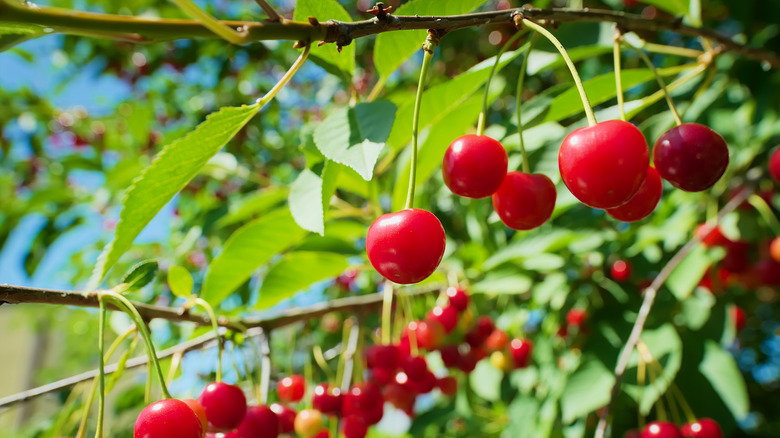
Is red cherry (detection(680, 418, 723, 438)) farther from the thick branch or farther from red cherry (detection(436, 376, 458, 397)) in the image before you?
red cherry (detection(436, 376, 458, 397))

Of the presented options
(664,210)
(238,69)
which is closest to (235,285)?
(664,210)

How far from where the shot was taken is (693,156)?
0.88m

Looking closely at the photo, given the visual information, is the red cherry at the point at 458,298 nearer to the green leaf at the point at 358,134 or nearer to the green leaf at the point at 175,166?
the green leaf at the point at 358,134

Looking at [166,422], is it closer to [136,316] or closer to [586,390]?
[136,316]

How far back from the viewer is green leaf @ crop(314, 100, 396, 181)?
0.78 m

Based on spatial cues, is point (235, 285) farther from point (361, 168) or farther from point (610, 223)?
point (610, 223)

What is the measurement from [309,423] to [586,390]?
0.80 metres

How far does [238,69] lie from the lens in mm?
3957

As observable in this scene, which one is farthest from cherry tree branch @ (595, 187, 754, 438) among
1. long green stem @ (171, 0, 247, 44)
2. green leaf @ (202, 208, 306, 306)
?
long green stem @ (171, 0, 247, 44)

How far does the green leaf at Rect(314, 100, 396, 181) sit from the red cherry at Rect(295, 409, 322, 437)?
0.98m

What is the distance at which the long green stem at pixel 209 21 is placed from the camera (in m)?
0.54

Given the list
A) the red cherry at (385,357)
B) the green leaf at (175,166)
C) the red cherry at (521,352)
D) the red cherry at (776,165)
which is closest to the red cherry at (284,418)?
the red cherry at (385,357)

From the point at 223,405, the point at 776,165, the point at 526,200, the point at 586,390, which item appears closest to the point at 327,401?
the point at 223,405

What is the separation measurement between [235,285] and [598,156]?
96cm
